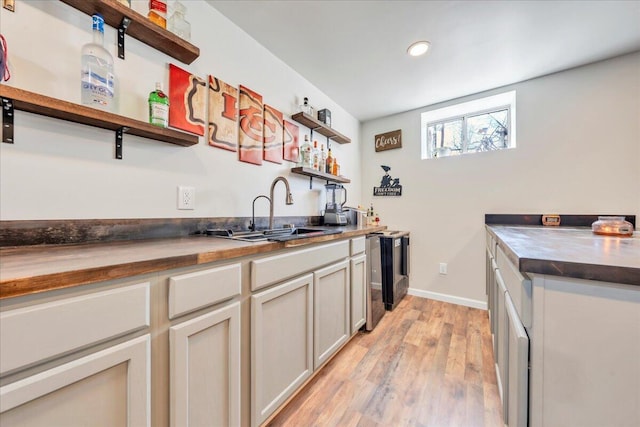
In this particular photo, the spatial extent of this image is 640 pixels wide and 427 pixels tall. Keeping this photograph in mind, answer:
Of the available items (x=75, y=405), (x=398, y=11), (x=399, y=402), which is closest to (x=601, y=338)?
(x=399, y=402)

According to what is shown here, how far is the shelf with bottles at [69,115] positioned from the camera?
77cm

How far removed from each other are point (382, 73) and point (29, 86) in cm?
220

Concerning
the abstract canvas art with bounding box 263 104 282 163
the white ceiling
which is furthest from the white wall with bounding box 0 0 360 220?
the white ceiling

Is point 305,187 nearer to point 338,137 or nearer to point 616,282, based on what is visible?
point 338,137

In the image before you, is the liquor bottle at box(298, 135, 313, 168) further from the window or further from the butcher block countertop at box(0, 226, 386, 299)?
the window

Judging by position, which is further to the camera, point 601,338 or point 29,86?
point 29,86

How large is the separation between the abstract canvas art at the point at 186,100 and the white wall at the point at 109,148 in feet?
0.18

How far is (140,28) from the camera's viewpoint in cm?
108

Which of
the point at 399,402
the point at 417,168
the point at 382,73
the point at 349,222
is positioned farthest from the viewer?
the point at 417,168

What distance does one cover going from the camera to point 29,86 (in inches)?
34.3

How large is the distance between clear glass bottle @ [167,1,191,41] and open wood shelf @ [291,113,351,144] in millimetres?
934

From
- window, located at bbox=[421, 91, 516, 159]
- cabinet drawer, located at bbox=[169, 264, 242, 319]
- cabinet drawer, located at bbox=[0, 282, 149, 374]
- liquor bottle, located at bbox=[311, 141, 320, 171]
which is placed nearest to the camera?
cabinet drawer, located at bbox=[0, 282, 149, 374]

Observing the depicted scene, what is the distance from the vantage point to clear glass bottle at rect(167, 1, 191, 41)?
1237mm

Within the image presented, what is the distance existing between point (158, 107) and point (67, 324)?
959mm
